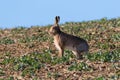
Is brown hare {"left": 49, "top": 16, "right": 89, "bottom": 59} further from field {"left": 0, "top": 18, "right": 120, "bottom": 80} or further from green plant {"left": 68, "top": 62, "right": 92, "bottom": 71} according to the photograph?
green plant {"left": 68, "top": 62, "right": 92, "bottom": 71}

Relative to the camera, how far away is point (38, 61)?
17297 mm

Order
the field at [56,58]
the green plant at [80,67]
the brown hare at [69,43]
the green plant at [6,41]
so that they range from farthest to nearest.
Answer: the green plant at [6,41] → the brown hare at [69,43] → the green plant at [80,67] → the field at [56,58]

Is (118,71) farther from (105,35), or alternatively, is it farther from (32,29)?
(32,29)

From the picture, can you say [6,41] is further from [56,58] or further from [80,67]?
[80,67]

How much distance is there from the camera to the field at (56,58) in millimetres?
15211

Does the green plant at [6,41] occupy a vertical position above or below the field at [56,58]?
above

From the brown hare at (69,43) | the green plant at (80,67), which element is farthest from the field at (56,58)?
the brown hare at (69,43)

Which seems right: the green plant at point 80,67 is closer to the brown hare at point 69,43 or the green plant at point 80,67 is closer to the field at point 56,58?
the field at point 56,58

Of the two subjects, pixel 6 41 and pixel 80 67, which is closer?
pixel 80 67

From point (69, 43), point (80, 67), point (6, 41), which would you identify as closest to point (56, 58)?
point (69, 43)

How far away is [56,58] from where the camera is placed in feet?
57.5

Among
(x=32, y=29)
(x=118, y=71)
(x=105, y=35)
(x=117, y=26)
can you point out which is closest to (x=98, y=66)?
(x=118, y=71)

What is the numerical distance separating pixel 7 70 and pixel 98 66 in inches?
113

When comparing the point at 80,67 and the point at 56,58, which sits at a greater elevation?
the point at 56,58
